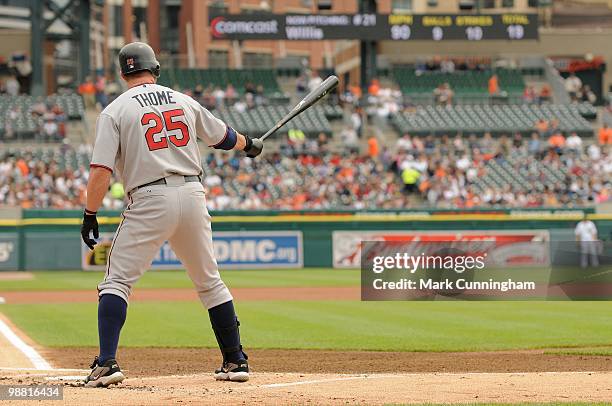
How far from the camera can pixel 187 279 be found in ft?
76.1

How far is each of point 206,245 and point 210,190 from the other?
21.8 metres

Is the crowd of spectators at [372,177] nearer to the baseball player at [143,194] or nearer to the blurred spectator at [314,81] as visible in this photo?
the blurred spectator at [314,81]

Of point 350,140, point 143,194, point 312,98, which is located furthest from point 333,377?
point 350,140

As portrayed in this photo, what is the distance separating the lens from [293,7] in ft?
191

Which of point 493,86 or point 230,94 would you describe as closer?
point 230,94

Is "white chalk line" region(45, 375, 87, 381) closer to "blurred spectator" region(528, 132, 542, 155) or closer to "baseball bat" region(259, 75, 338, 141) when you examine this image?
"baseball bat" region(259, 75, 338, 141)

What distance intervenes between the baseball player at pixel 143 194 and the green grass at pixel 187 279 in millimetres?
14249

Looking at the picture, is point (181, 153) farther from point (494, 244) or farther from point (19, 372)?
point (494, 244)

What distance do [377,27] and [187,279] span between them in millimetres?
15089

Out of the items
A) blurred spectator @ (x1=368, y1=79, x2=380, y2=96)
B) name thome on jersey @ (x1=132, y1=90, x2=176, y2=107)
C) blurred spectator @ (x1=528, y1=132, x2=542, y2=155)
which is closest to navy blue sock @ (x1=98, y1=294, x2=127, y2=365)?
name thome on jersey @ (x1=132, y1=90, x2=176, y2=107)

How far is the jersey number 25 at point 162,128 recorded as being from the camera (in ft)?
22.4

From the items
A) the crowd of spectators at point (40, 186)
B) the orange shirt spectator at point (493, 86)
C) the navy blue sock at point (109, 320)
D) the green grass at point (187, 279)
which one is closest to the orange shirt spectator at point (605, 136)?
the orange shirt spectator at point (493, 86)

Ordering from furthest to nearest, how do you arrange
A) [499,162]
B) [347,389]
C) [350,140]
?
[350,140]
[499,162]
[347,389]

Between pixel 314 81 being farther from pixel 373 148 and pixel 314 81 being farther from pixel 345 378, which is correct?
pixel 345 378
